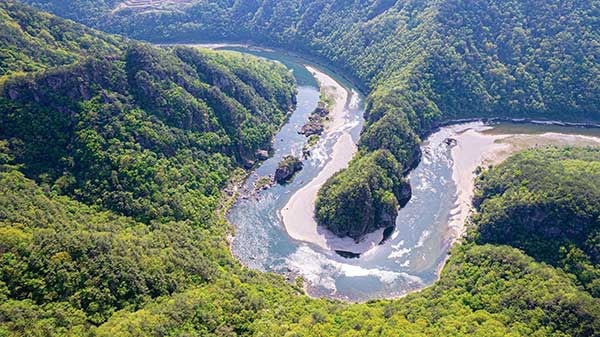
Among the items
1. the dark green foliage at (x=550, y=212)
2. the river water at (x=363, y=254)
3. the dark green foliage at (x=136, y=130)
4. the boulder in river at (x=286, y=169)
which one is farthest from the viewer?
the boulder in river at (x=286, y=169)

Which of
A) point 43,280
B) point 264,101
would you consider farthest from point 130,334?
point 264,101

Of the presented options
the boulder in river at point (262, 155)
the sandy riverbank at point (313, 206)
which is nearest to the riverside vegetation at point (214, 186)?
the boulder in river at point (262, 155)

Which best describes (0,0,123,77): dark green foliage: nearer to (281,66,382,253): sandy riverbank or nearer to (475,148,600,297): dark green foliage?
(281,66,382,253): sandy riverbank

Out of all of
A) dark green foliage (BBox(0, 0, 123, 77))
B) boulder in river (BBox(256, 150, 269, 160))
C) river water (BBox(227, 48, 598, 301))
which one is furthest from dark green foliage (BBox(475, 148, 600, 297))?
dark green foliage (BBox(0, 0, 123, 77))

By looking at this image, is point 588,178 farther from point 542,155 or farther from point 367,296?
point 367,296

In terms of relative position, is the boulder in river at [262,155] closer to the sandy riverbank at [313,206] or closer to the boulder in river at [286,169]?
the boulder in river at [286,169]

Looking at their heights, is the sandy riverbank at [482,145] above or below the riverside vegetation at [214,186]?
above
